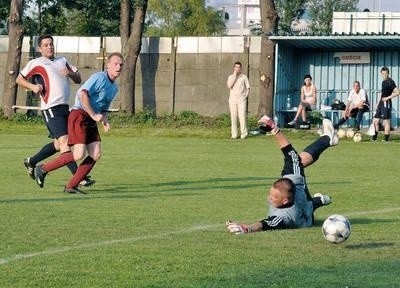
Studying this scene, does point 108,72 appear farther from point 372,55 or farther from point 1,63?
point 1,63

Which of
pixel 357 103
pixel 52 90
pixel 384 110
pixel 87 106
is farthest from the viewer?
pixel 357 103

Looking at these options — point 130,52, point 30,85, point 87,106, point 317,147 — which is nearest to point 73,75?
point 30,85

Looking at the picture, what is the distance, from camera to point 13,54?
36844 millimetres

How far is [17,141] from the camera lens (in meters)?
27.1

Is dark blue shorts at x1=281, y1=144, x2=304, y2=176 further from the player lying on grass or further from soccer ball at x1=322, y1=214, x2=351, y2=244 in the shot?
soccer ball at x1=322, y1=214, x2=351, y2=244

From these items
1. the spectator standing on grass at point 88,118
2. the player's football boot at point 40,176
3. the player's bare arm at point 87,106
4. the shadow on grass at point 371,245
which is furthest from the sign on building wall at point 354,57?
the shadow on grass at point 371,245

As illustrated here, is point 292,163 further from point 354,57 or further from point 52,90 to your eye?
point 354,57

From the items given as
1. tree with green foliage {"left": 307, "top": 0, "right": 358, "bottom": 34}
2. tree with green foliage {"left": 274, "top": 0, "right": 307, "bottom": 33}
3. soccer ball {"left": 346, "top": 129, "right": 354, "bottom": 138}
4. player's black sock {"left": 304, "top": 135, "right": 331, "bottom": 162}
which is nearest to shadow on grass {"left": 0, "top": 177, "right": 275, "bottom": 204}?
player's black sock {"left": 304, "top": 135, "right": 331, "bottom": 162}

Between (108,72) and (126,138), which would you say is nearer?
(108,72)

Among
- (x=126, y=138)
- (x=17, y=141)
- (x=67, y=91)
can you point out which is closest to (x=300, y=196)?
(x=67, y=91)

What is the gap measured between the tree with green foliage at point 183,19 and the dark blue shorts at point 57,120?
226 ft

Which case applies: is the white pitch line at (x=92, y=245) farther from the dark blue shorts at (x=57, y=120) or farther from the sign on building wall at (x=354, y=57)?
the sign on building wall at (x=354, y=57)

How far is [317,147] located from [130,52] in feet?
80.1

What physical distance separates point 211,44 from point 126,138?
824 cm
